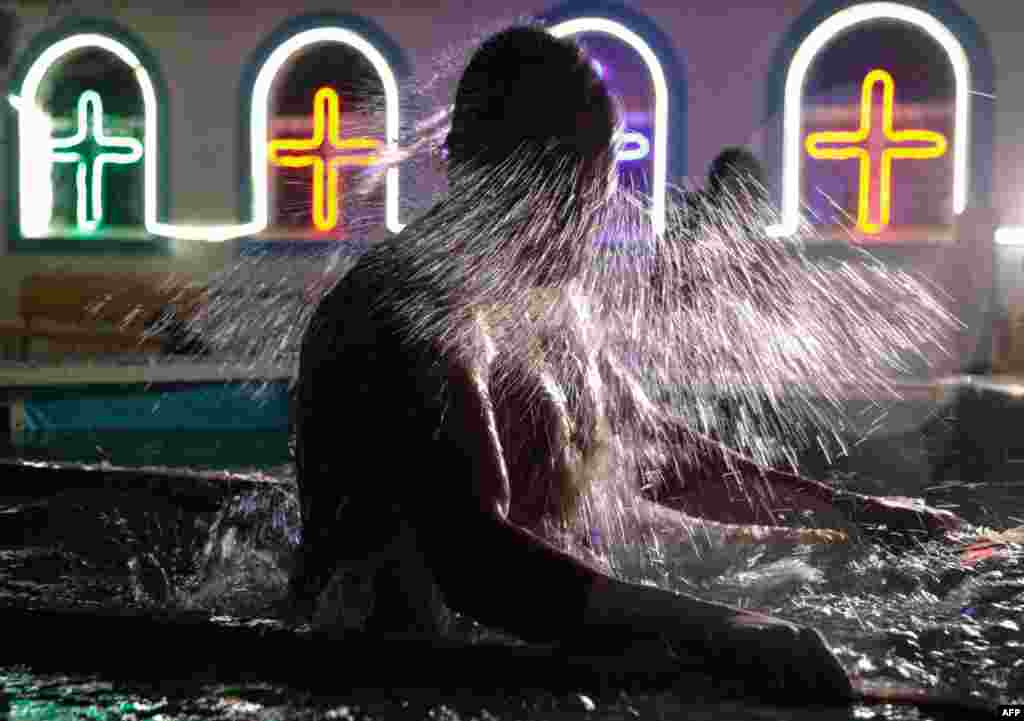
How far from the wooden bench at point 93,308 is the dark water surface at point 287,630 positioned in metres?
6.98

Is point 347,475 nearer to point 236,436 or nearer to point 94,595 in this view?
point 94,595

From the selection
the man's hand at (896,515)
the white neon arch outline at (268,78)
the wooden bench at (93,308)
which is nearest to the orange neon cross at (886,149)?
the white neon arch outline at (268,78)

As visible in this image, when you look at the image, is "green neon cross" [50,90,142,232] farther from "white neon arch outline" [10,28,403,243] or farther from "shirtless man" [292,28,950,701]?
"shirtless man" [292,28,950,701]

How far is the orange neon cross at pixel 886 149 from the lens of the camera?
29.3 ft

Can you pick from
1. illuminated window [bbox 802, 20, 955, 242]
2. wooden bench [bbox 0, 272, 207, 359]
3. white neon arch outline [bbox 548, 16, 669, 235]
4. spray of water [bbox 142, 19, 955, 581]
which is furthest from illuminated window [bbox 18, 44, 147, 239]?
spray of water [bbox 142, 19, 955, 581]

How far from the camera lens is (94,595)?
2121 mm

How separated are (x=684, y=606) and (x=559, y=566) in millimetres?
151

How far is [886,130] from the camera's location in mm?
8969

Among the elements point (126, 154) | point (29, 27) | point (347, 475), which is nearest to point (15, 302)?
point (126, 154)

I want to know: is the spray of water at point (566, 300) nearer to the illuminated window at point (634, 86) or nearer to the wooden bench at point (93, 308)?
the illuminated window at point (634, 86)

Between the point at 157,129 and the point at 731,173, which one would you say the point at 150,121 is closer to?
the point at 157,129

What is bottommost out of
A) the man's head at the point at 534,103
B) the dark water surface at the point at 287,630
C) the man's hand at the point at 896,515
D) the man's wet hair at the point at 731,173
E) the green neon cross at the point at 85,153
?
the dark water surface at the point at 287,630

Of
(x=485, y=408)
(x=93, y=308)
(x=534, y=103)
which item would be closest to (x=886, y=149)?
(x=93, y=308)

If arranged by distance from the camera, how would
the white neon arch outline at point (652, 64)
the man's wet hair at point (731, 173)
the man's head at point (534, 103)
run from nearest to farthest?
the man's head at point (534, 103) < the man's wet hair at point (731, 173) < the white neon arch outline at point (652, 64)
